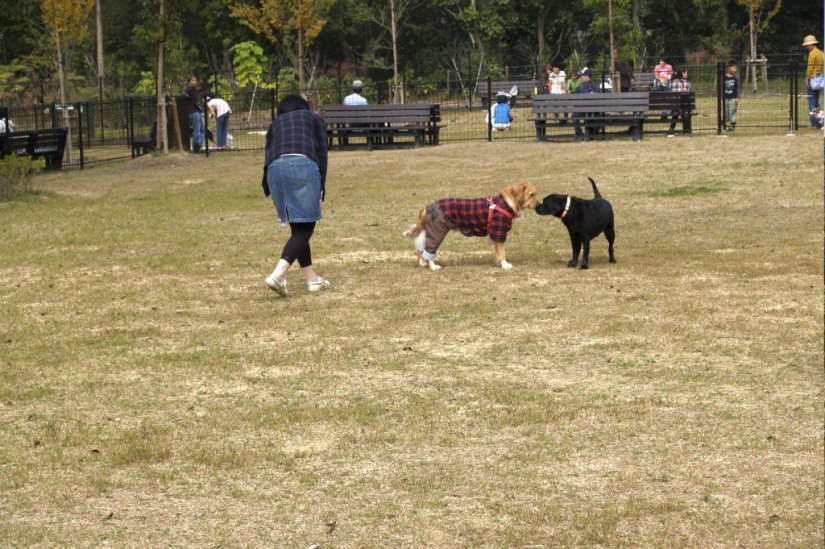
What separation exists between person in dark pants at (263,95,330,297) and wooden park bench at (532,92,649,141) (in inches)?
646

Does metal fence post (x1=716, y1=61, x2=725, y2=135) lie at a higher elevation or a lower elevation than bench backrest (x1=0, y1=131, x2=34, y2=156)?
higher

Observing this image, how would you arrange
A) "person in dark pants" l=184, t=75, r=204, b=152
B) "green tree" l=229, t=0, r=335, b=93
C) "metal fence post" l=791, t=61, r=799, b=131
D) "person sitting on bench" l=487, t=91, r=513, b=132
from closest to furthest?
"metal fence post" l=791, t=61, r=799, b=131 → "person in dark pants" l=184, t=75, r=204, b=152 → "person sitting on bench" l=487, t=91, r=513, b=132 → "green tree" l=229, t=0, r=335, b=93

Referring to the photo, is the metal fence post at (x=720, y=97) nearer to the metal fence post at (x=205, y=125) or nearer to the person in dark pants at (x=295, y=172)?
the metal fence post at (x=205, y=125)

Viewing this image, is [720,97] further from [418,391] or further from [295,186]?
[418,391]

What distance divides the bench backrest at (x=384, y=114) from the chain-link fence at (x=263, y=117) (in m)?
0.53

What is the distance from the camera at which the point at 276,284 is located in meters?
10.3

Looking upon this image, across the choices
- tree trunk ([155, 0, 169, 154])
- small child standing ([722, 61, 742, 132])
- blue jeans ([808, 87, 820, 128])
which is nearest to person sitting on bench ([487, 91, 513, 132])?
small child standing ([722, 61, 742, 132])

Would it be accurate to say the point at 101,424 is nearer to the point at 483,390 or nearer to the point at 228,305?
the point at 483,390

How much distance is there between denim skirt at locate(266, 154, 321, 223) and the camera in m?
10.3

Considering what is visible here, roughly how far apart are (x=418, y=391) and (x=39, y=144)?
19764 mm

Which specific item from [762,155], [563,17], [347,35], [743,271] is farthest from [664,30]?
[743,271]

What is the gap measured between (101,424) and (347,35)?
53.7 meters

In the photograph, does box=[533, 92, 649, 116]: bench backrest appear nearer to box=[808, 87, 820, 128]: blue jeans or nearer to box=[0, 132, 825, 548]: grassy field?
box=[808, 87, 820, 128]: blue jeans

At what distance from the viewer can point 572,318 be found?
9.23 meters
